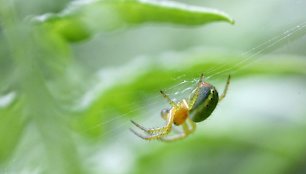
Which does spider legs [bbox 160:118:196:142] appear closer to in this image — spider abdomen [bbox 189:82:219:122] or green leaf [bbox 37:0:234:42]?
spider abdomen [bbox 189:82:219:122]

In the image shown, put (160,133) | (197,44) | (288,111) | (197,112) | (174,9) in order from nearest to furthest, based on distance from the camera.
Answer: (174,9) → (197,112) → (160,133) → (288,111) → (197,44)

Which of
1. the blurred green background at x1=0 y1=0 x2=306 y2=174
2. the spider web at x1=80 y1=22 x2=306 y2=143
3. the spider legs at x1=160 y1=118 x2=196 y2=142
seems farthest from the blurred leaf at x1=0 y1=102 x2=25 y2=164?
the spider legs at x1=160 y1=118 x2=196 y2=142

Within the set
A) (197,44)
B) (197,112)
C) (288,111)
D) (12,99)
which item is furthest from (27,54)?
(197,44)

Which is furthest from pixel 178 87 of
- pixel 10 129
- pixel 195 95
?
pixel 10 129

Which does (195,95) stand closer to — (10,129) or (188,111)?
(188,111)

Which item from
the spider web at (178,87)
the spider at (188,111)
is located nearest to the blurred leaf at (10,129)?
the spider web at (178,87)

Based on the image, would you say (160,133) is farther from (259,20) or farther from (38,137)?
(259,20)

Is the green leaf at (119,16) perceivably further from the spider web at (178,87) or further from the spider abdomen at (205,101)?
the spider abdomen at (205,101)
